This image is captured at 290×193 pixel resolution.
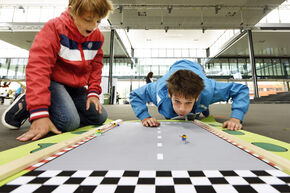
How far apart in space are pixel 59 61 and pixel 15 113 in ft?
1.59

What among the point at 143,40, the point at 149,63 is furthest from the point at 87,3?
the point at 149,63

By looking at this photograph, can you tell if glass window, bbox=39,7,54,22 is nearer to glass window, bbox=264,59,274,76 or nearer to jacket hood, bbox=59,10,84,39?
jacket hood, bbox=59,10,84,39

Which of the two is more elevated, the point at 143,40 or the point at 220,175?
the point at 143,40

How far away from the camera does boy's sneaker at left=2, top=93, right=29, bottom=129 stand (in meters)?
1.06

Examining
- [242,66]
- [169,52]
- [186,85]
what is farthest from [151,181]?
[242,66]

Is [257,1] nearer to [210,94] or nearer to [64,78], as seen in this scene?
[210,94]

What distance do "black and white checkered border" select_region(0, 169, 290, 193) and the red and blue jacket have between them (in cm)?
56

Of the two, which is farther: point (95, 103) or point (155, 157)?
point (95, 103)

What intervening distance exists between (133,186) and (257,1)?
6104mm

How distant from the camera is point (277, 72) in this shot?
10.7 metres

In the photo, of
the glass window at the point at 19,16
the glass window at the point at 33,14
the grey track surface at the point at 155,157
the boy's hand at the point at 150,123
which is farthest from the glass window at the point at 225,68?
the grey track surface at the point at 155,157

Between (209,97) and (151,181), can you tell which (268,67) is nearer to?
(209,97)

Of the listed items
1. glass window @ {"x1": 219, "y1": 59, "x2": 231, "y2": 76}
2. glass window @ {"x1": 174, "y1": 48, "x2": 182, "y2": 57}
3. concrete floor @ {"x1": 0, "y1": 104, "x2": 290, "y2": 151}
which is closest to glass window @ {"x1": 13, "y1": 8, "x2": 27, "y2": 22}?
concrete floor @ {"x1": 0, "y1": 104, "x2": 290, "y2": 151}

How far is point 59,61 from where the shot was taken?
1.07 m
